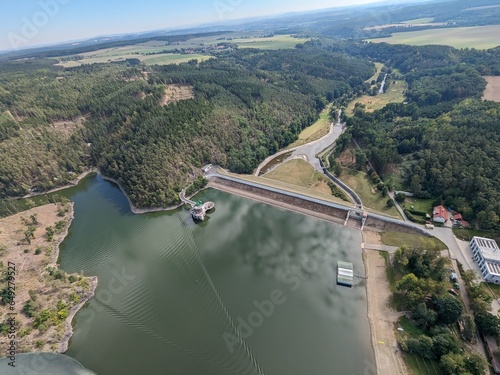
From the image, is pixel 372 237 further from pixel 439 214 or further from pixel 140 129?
pixel 140 129

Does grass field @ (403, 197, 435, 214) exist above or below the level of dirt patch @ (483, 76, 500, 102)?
below

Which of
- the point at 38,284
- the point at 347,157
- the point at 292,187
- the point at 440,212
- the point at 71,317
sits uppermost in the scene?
the point at 38,284

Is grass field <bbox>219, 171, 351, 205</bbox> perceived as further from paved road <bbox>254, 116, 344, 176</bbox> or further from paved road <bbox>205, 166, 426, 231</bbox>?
paved road <bbox>254, 116, 344, 176</bbox>

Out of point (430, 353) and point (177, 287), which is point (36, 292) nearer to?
point (177, 287)

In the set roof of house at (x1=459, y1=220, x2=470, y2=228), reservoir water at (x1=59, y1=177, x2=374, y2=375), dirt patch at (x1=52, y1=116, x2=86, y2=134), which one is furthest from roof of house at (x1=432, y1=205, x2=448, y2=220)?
dirt patch at (x1=52, y1=116, x2=86, y2=134)

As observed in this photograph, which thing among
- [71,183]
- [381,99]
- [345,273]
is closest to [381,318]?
[345,273]

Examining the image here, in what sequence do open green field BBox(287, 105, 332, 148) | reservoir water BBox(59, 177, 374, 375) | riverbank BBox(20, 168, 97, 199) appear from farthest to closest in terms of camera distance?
open green field BBox(287, 105, 332, 148)
riverbank BBox(20, 168, 97, 199)
reservoir water BBox(59, 177, 374, 375)

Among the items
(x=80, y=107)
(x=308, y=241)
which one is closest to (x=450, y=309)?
(x=308, y=241)
